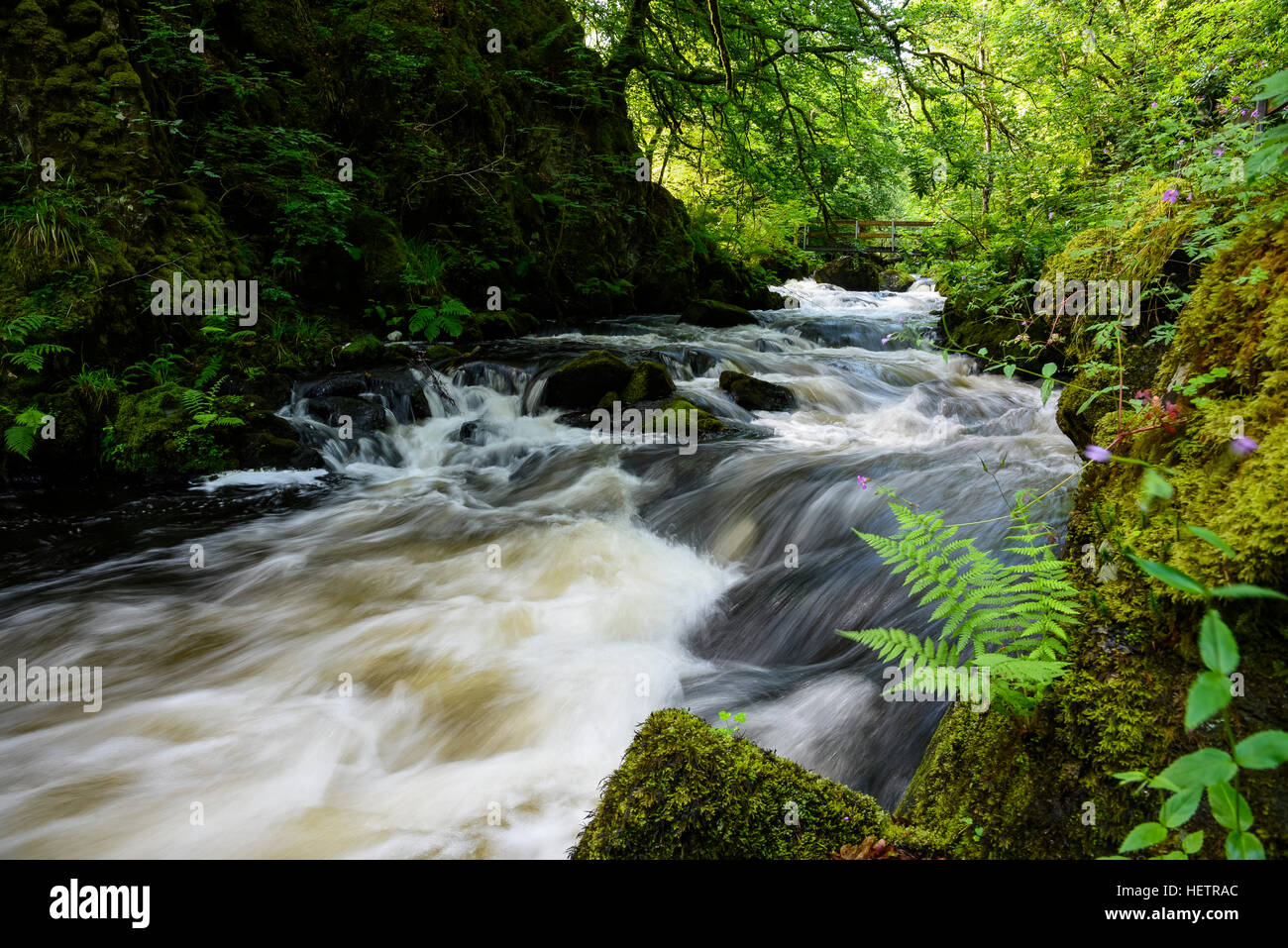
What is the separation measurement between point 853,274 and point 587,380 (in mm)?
20712

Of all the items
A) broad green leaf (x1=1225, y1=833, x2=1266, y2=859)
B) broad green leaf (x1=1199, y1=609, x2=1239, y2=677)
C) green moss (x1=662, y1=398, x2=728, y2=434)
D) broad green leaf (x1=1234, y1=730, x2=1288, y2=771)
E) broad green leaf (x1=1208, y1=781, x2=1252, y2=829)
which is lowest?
broad green leaf (x1=1225, y1=833, x2=1266, y2=859)

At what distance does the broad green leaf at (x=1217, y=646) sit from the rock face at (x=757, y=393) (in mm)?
9021

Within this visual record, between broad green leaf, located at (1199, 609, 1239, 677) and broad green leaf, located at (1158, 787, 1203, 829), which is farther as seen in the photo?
broad green leaf, located at (1158, 787, 1203, 829)

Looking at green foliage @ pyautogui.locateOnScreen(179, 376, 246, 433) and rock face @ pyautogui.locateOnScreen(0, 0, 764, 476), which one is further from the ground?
rock face @ pyautogui.locateOnScreen(0, 0, 764, 476)

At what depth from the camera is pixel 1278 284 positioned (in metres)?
1.75

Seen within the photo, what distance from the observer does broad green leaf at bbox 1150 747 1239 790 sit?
89 cm

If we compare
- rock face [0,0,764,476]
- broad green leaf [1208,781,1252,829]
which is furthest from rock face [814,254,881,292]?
broad green leaf [1208,781,1252,829]

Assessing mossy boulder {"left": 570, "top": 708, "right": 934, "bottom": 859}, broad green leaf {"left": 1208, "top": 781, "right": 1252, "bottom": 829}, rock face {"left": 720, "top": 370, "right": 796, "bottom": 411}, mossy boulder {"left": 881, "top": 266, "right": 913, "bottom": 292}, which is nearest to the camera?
broad green leaf {"left": 1208, "top": 781, "right": 1252, "bottom": 829}

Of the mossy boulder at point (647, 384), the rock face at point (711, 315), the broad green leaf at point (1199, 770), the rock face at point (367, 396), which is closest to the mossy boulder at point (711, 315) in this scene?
the rock face at point (711, 315)

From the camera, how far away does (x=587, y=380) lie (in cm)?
947

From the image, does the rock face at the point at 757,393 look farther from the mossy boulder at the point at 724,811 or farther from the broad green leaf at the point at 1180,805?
the broad green leaf at the point at 1180,805

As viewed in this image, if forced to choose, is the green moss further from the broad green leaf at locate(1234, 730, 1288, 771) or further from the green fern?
the broad green leaf at locate(1234, 730, 1288, 771)

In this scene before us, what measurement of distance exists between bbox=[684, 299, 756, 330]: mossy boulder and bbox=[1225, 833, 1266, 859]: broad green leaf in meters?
14.9
